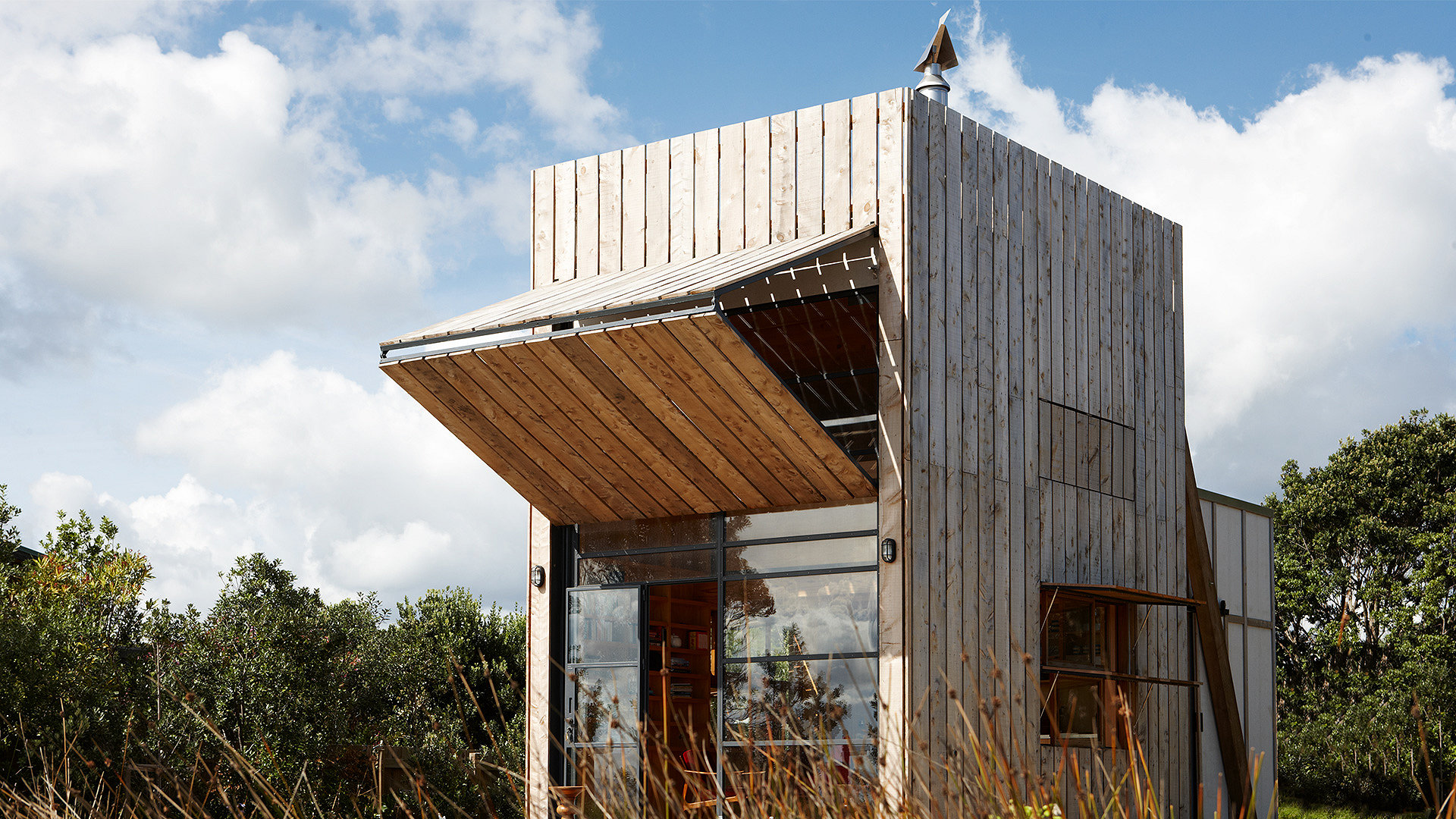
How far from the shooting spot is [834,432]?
10125mm

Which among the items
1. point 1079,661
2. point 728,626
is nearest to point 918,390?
point 728,626

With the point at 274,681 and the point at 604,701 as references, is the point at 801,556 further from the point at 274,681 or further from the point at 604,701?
the point at 274,681

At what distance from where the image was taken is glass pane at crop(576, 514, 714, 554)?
1052cm

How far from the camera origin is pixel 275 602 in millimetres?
15680

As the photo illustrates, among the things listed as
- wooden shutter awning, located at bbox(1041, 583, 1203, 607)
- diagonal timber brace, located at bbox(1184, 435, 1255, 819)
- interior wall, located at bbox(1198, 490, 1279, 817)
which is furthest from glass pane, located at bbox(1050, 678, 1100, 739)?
interior wall, located at bbox(1198, 490, 1279, 817)

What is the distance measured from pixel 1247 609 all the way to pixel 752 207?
7.29 meters

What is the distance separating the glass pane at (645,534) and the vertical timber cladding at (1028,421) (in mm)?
1945

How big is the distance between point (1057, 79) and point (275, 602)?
1190 cm

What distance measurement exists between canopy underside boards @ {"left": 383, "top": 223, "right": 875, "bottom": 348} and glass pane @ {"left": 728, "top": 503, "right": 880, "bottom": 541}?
2.01 metres

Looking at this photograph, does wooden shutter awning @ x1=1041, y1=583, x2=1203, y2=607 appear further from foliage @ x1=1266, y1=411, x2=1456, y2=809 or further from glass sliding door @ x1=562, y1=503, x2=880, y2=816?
foliage @ x1=1266, y1=411, x2=1456, y2=809

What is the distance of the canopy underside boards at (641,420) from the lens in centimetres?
891

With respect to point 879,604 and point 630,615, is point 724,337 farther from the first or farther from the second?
point 630,615

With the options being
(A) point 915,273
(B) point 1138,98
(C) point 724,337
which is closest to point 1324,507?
(B) point 1138,98

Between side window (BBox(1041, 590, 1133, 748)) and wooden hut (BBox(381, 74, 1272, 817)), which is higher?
wooden hut (BBox(381, 74, 1272, 817))
